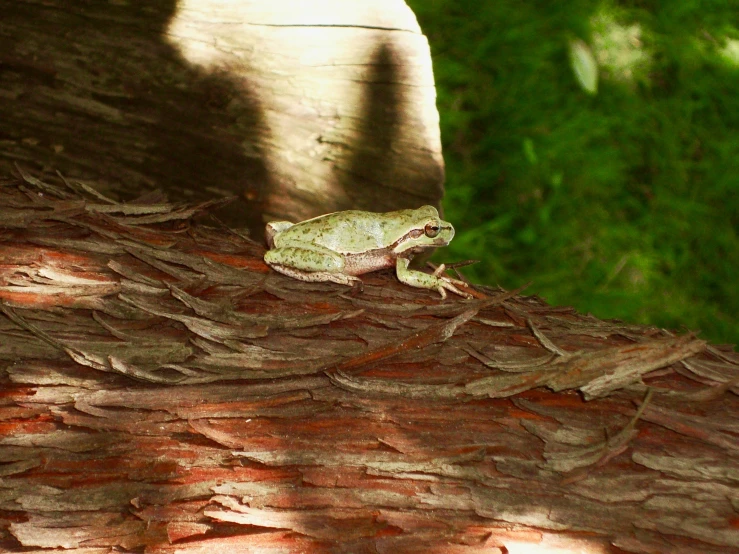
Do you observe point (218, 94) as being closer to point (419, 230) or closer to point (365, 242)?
point (365, 242)

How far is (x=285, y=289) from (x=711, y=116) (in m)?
3.77

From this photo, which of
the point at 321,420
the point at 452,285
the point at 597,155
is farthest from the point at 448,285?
the point at 597,155

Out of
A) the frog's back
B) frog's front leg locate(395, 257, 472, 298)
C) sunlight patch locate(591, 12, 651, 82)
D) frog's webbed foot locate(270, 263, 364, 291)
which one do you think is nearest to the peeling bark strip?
frog's webbed foot locate(270, 263, 364, 291)

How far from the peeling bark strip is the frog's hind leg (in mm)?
158

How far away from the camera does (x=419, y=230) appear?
10.4ft

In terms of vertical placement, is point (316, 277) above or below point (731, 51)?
below

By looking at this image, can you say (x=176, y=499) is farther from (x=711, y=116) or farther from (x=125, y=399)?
(x=711, y=116)

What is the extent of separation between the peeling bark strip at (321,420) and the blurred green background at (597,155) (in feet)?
6.03

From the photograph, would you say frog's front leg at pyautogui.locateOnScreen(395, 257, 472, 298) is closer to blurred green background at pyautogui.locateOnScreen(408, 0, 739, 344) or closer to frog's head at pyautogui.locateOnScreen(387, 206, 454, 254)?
frog's head at pyautogui.locateOnScreen(387, 206, 454, 254)

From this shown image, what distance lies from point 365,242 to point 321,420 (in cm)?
123

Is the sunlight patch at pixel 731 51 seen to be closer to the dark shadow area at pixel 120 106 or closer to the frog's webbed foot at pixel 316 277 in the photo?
the dark shadow area at pixel 120 106

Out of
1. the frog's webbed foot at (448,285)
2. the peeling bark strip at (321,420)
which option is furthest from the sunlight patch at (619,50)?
the peeling bark strip at (321,420)

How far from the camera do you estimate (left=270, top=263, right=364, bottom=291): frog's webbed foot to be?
2557 millimetres

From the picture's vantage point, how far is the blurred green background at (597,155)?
4.15 metres
